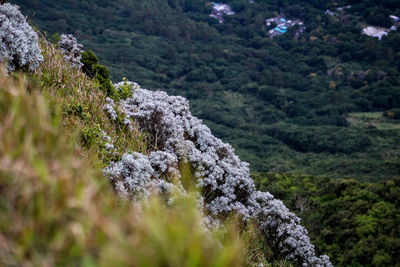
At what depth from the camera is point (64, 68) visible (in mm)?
6773

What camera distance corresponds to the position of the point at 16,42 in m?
5.38

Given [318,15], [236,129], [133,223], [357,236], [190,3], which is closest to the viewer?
[133,223]

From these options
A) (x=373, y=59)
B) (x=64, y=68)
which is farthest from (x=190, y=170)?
(x=373, y=59)

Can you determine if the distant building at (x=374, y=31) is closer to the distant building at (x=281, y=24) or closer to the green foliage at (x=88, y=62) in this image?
the distant building at (x=281, y=24)

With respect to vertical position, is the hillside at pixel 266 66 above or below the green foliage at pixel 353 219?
below

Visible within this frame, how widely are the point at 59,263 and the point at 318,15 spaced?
181m

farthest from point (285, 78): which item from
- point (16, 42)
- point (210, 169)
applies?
point (16, 42)

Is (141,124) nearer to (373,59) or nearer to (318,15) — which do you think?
(373,59)

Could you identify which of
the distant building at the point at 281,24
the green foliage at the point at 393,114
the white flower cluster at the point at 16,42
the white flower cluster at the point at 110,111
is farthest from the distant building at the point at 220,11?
the white flower cluster at the point at 16,42

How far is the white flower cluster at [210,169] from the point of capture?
21.3ft

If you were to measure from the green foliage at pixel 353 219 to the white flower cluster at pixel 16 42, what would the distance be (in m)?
17.0

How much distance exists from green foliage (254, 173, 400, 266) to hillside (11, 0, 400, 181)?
40274 mm

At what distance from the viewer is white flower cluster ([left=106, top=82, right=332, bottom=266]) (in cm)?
650

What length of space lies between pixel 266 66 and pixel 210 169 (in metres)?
149
